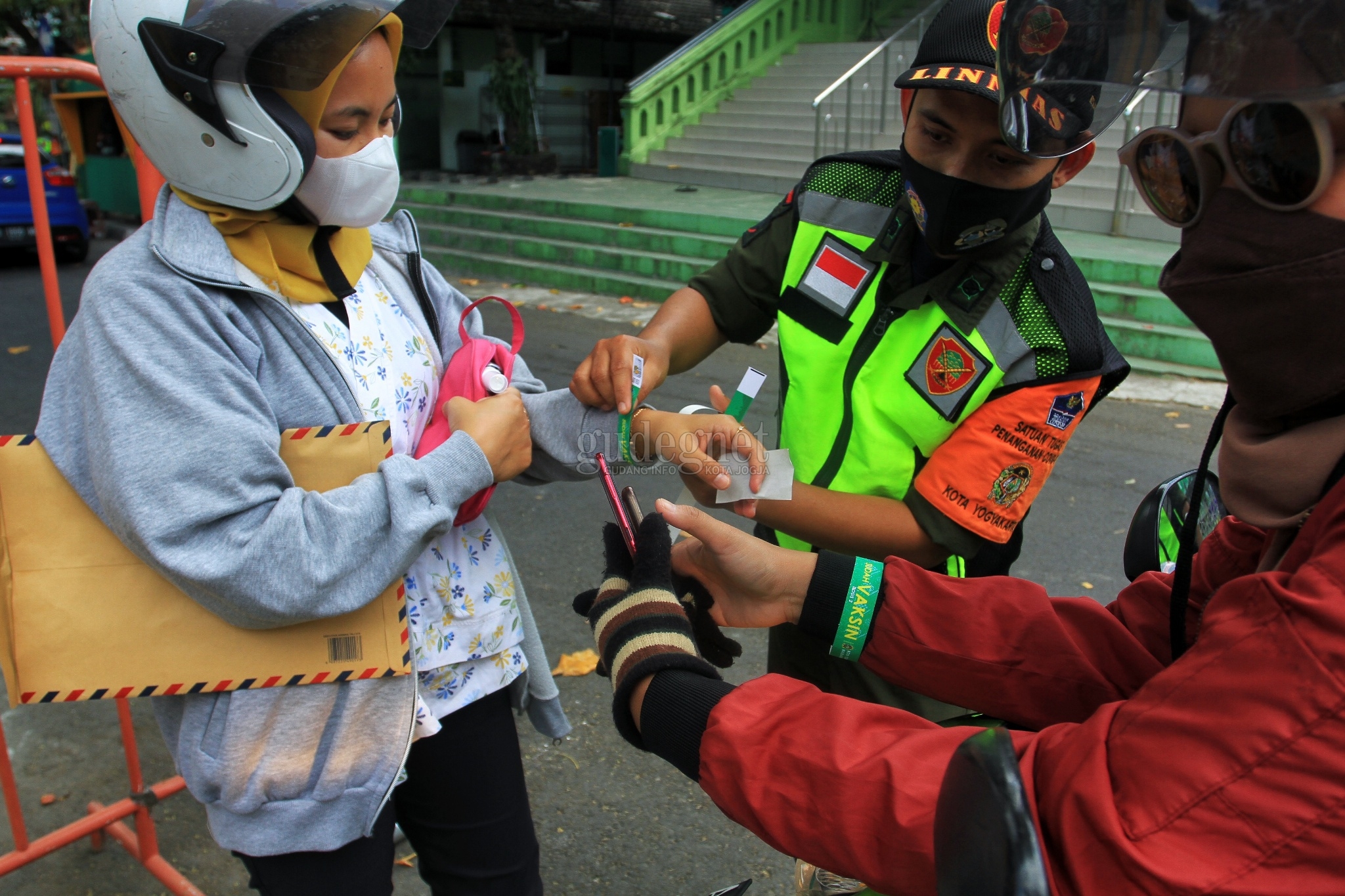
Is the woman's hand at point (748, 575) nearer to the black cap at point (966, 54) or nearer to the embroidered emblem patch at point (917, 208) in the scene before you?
the embroidered emblem patch at point (917, 208)

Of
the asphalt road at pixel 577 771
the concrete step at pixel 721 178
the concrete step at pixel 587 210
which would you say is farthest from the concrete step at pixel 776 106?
the asphalt road at pixel 577 771

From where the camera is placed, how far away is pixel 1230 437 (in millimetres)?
1108

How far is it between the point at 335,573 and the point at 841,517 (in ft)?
3.16

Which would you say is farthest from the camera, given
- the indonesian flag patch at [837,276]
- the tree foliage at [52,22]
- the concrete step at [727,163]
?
the tree foliage at [52,22]

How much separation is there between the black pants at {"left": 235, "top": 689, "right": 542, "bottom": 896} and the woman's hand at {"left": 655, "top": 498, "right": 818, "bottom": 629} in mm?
489

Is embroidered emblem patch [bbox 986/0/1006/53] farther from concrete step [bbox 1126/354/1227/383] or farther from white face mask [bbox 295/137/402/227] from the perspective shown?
concrete step [bbox 1126/354/1227/383]

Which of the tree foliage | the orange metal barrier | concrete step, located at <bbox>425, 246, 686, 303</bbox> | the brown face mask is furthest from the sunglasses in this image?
the tree foliage

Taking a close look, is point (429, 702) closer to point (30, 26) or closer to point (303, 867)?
point (303, 867)

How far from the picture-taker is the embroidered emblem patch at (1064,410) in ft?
5.97

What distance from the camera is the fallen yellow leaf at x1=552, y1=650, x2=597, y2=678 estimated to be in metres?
3.49

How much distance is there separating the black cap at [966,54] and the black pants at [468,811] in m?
1.44

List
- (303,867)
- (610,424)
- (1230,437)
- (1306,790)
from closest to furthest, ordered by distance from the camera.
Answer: (1306,790)
(1230,437)
(303,867)
(610,424)

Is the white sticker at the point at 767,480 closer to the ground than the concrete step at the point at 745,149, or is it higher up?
closer to the ground

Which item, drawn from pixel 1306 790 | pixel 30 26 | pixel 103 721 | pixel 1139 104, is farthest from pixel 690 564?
pixel 30 26
